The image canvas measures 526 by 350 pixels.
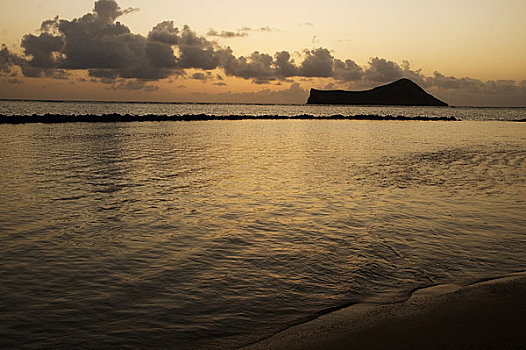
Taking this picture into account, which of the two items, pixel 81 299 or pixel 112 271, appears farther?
pixel 112 271

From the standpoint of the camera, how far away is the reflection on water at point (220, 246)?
668cm

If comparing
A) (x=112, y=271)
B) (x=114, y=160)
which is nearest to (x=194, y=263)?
(x=112, y=271)

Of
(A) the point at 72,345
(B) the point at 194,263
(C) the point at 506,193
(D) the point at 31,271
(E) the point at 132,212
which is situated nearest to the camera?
(A) the point at 72,345

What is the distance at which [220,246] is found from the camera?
33.8 feet

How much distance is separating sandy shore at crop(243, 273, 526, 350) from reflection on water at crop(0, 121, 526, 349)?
1.75 ft

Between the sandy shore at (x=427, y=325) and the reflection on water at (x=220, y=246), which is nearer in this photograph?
the sandy shore at (x=427, y=325)

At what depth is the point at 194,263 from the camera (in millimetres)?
9109

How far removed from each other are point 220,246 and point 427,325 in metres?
5.50

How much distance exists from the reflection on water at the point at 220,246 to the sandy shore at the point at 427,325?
53 centimetres

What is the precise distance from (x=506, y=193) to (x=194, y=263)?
14.2 metres

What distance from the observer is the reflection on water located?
6.68m

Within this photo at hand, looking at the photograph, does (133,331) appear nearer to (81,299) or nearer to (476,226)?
(81,299)

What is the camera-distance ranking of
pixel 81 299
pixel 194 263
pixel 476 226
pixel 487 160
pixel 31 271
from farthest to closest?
pixel 487 160
pixel 476 226
pixel 194 263
pixel 31 271
pixel 81 299

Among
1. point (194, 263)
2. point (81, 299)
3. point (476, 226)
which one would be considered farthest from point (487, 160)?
point (81, 299)
